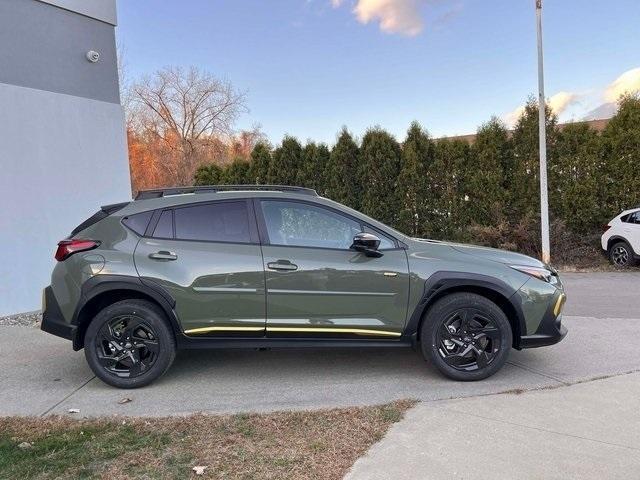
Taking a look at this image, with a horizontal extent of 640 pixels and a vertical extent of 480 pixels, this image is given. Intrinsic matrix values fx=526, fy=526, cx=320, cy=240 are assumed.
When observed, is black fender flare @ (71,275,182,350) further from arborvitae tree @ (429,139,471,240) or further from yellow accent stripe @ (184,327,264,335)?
arborvitae tree @ (429,139,471,240)

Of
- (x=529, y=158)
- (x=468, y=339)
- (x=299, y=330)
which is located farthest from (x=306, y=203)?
(x=529, y=158)

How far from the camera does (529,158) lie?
1168cm

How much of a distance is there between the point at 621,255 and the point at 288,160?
26.1 ft

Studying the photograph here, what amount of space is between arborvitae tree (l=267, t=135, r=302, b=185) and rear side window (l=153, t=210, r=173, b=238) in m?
9.09

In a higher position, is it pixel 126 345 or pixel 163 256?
pixel 163 256

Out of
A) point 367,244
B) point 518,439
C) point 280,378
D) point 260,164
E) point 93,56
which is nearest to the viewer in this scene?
point 518,439

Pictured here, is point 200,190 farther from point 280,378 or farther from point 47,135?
point 47,135

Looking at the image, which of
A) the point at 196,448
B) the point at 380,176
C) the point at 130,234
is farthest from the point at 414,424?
the point at 380,176

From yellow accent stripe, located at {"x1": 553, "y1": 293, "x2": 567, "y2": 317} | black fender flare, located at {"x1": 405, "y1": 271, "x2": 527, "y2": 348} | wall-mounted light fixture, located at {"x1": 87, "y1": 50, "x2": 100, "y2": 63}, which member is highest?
wall-mounted light fixture, located at {"x1": 87, "y1": 50, "x2": 100, "y2": 63}

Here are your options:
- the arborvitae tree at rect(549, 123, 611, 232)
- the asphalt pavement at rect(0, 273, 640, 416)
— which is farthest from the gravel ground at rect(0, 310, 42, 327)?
the arborvitae tree at rect(549, 123, 611, 232)

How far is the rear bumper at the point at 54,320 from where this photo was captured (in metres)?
4.52

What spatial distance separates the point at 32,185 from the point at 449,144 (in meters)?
8.66

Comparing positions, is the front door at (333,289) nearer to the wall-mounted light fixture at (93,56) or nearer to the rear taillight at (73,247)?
the rear taillight at (73,247)

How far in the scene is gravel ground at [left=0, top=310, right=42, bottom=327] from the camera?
711cm
